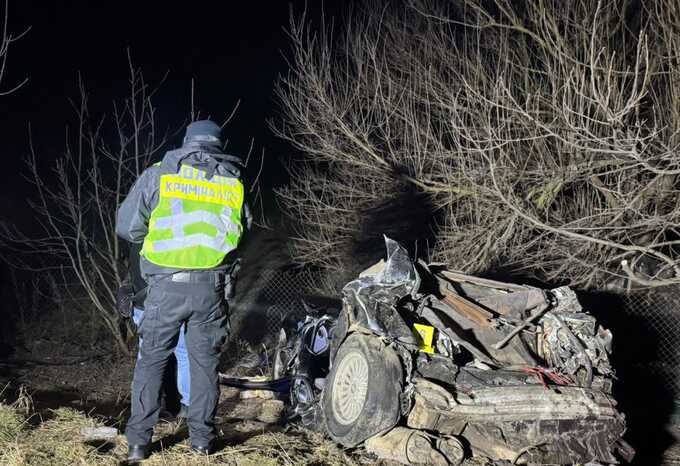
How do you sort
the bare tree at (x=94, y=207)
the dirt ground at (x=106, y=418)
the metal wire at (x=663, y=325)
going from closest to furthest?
the dirt ground at (x=106, y=418)
the bare tree at (x=94, y=207)
the metal wire at (x=663, y=325)

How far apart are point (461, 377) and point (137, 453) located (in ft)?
6.95

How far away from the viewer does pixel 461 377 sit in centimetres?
410

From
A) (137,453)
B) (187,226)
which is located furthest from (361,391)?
(187,226)

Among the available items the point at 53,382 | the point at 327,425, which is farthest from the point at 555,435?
the point at 53,382

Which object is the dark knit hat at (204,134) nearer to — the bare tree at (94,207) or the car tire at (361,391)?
the car tire at (361,391)

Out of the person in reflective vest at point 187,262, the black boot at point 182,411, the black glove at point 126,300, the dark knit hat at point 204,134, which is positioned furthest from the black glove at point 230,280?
the black boot at point 182,411

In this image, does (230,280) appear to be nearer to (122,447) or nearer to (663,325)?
(122,447)

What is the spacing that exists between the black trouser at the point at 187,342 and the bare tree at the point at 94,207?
4.64 metres

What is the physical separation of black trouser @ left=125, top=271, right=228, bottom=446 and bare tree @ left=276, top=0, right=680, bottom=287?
3414 mm

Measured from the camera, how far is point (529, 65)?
285 inches

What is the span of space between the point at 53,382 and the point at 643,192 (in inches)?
281

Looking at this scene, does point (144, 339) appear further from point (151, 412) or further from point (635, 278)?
point (635, 278)

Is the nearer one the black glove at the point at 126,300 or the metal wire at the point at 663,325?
the black glove at the point at 126,300

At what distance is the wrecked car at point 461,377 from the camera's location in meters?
3.89
